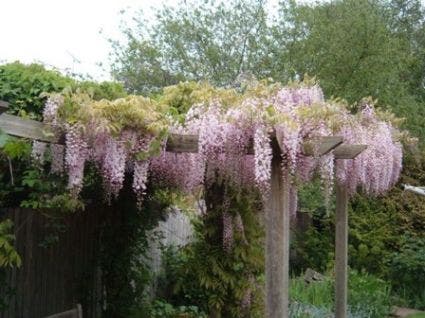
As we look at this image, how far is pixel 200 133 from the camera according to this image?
4.14 metres

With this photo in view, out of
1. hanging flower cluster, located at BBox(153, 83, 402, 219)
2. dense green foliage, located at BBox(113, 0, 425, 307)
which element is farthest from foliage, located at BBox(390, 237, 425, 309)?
hanging flower cluster, located at BBox(153, 83, 402, 219)

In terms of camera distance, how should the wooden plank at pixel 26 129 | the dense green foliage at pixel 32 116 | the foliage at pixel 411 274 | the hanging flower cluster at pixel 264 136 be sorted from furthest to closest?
the foliage at pixel 411 274
the dense green foliage at pixel 32 116
the hanging flower cluster at pixel 264 136
the wooden plank at pixel 26 129

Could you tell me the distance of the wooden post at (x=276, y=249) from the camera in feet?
13.5

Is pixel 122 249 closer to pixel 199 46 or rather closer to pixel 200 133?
pixel 200 133

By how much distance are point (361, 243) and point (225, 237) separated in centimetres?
552

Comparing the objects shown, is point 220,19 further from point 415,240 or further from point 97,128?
point 97,128

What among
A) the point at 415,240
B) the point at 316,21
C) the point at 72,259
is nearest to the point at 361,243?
the point at 415,240

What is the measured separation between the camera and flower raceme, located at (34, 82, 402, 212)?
12.8 ft

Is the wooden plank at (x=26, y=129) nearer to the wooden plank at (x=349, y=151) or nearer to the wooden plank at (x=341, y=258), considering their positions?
the wooden plank at (x=349, y=151)

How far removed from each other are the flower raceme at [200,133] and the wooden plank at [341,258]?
172cm

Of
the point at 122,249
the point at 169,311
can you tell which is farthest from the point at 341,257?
the point at 122,249

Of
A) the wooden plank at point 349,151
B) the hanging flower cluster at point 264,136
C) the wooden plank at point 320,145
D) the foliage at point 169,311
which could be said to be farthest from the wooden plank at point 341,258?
the wooden plank at point 320,145

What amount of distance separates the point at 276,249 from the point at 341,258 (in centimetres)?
255

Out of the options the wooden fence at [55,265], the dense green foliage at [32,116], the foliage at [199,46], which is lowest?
the wooden fence at [55,265]
